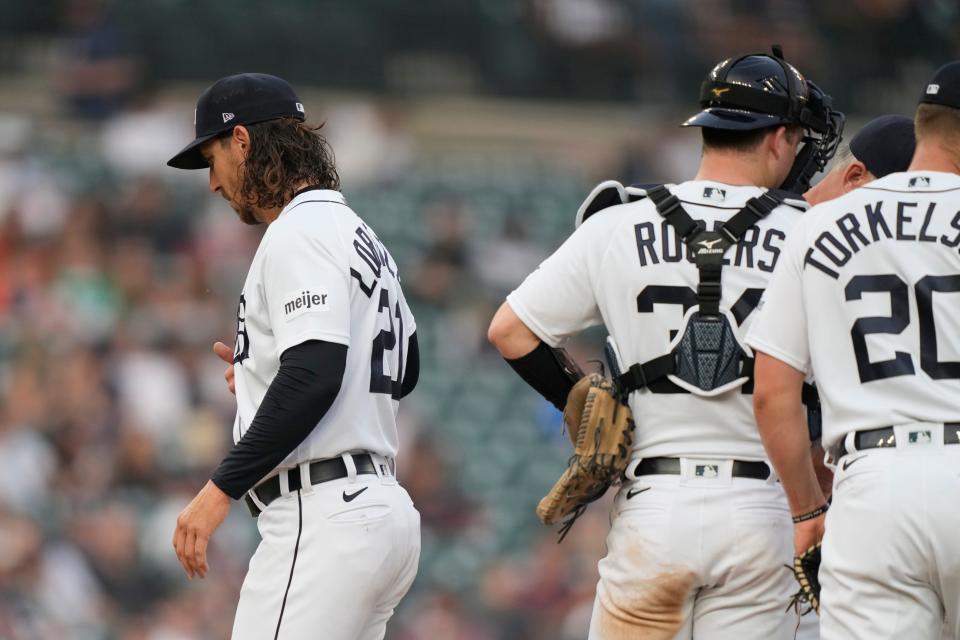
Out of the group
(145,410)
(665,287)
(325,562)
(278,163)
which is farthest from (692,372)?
(145,410)

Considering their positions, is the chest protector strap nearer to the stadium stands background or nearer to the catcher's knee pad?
the catcher's knee pad

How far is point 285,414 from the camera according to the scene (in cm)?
334

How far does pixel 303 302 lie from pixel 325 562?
0.58 metres

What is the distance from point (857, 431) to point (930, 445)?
0.50 ft

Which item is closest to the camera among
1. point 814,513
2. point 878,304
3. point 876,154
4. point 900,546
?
point 900,546

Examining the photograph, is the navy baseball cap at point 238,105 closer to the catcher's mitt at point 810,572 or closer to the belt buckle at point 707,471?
the belt buckle at point 707,471

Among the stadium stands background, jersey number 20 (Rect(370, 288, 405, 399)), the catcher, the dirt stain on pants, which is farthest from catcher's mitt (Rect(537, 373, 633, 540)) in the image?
the stadium stands background

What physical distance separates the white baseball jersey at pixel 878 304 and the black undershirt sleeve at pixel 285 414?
97 centimetres

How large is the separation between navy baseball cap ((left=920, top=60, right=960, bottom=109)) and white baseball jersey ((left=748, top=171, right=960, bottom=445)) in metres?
0.16

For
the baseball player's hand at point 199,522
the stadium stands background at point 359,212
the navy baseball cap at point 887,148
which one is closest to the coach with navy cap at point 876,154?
the navy baseball cap at point 887,148

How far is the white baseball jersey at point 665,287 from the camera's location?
137 inches

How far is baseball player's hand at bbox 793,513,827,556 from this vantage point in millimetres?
3326

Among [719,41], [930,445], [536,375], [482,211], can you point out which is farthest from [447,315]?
[930,445]

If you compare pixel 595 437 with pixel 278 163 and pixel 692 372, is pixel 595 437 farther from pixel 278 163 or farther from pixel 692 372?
pixel 278 163
